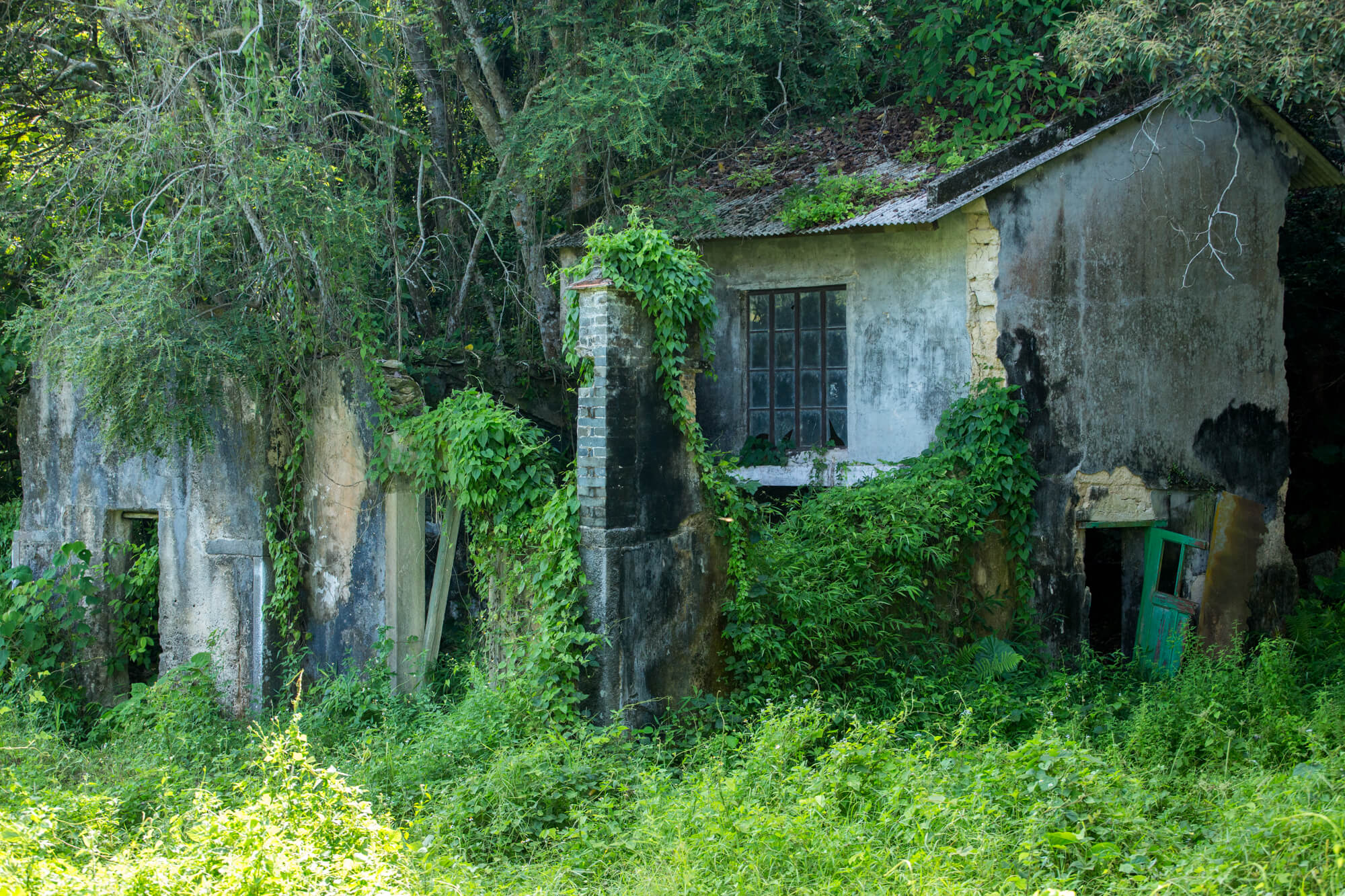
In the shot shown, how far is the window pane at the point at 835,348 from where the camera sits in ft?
35.3

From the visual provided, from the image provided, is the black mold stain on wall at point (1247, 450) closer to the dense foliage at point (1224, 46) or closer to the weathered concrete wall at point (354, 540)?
the dense foliage at point (1224, 46)

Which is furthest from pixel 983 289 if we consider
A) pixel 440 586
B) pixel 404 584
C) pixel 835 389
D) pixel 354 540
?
pixel 354 540

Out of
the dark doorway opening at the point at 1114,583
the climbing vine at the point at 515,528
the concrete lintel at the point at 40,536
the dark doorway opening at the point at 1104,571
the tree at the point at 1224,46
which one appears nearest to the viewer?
the climbing vine at the point at 515,528

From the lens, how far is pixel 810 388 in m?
11.0

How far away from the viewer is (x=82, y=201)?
8625mm

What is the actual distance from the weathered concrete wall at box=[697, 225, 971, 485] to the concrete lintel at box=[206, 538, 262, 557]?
4798 mm

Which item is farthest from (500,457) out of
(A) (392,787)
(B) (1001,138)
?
(B) (1001,138)

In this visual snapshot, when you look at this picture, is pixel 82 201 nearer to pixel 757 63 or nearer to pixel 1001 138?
pixel 757 63

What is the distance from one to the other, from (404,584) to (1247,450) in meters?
8.43

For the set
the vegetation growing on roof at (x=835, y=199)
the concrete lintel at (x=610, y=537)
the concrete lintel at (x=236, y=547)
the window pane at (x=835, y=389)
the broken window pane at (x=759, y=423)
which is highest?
the vegetation growing on roof at (x=835, y=199)

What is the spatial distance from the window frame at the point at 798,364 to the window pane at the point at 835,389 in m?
0.01

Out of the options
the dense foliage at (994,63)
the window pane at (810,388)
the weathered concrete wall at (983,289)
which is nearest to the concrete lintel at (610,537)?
the weathered concrete wall at (983,289)

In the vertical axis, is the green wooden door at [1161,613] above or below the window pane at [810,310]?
below

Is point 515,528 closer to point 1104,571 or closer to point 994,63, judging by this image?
point 994,63
